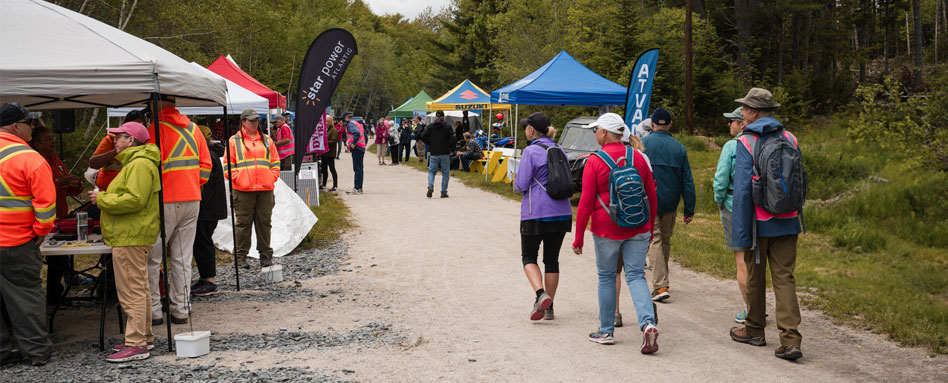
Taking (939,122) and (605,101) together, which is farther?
(605,101)

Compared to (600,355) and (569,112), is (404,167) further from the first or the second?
(600,355)

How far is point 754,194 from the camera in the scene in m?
5.75

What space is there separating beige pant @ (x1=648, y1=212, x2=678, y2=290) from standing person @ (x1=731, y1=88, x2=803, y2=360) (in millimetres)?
1693

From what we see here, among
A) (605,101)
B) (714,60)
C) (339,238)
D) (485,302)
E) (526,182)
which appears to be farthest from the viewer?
(714,60)

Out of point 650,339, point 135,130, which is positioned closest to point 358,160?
point 135,130

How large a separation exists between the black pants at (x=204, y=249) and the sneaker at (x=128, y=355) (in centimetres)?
248

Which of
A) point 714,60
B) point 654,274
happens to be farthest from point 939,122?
point 714,60

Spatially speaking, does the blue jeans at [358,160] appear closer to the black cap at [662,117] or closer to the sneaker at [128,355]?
the black cap at [662,117]

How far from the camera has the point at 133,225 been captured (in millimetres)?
5754

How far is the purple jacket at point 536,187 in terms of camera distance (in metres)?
6.71

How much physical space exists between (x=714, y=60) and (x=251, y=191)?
2916cm

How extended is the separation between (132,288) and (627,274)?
3838 millimetres

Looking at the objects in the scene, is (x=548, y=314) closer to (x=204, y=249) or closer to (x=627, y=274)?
(x=627, y=274)

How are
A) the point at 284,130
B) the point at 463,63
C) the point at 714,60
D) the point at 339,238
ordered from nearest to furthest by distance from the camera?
1. the point at 339,238
2. the point at 284,130
3. the point at 714,60
4. the point at 463,63
